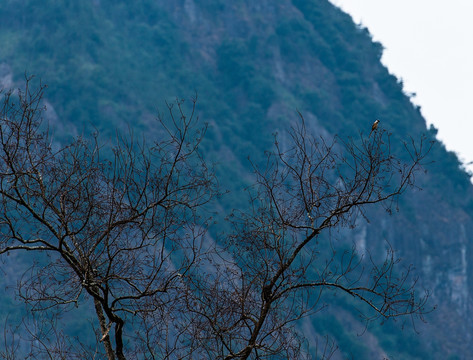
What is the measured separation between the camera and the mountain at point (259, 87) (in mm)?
80000

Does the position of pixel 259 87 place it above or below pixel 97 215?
above

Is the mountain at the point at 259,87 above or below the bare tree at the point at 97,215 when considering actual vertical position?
above

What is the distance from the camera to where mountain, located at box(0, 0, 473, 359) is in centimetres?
8000

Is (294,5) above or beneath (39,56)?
above

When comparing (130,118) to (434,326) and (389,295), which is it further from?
(389,295)

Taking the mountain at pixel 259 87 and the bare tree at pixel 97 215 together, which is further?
the mountain at pixel 259 87

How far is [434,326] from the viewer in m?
78.4

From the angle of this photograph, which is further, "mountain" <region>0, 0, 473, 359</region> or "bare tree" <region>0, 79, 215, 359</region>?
"mountain" <region>0, 0, 473, 359</region>

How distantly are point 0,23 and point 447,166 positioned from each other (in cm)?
4813

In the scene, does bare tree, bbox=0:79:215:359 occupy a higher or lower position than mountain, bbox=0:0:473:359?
lower

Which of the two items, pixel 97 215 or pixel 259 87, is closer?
pixel 97 215

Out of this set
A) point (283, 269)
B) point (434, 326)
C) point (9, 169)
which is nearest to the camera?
point (283, 269)

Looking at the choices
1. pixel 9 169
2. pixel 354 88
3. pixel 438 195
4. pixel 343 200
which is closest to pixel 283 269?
pixel 343 200

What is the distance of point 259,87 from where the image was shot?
306ft
